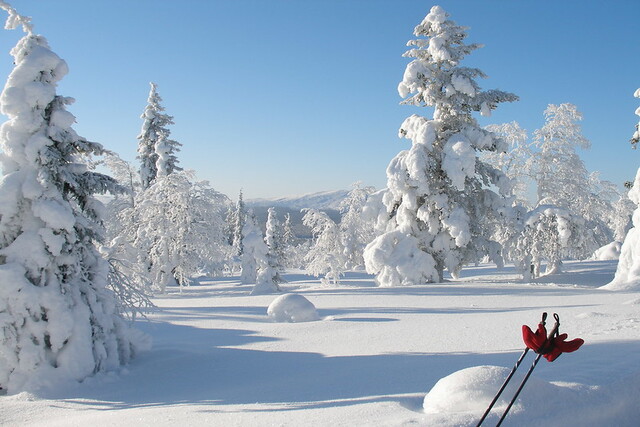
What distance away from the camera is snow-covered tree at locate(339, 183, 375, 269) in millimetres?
45969

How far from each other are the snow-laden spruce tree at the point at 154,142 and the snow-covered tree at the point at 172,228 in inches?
179

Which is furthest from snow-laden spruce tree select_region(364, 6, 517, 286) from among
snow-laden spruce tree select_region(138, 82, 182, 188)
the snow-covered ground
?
snow-laden spruce tree select_region(138, 82, 182, 188)

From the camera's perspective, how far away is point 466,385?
4.12 meters

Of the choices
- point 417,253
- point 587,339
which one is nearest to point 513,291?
point 417,253

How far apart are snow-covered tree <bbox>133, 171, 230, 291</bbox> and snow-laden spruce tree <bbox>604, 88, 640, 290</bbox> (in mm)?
21277

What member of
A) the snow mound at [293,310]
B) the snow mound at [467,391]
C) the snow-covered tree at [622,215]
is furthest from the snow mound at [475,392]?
the snow-covered tree at [622,215]

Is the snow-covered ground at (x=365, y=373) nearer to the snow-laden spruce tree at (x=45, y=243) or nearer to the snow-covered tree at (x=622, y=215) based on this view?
the snow-laden spruce tree at (x=45, y=243)

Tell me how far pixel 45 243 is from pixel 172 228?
65.6 feet

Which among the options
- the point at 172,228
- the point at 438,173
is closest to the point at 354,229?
the point at 172,228

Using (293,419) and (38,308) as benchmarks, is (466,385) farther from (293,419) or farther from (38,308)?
(38,308)

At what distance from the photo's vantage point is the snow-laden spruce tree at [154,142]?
32.3 metres

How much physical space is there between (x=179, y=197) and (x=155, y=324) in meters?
15.9

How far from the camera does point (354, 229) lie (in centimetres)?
4659

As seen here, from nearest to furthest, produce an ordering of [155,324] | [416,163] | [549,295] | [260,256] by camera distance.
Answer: [155,324]
[549,295]
[416,163]
[260,256]
